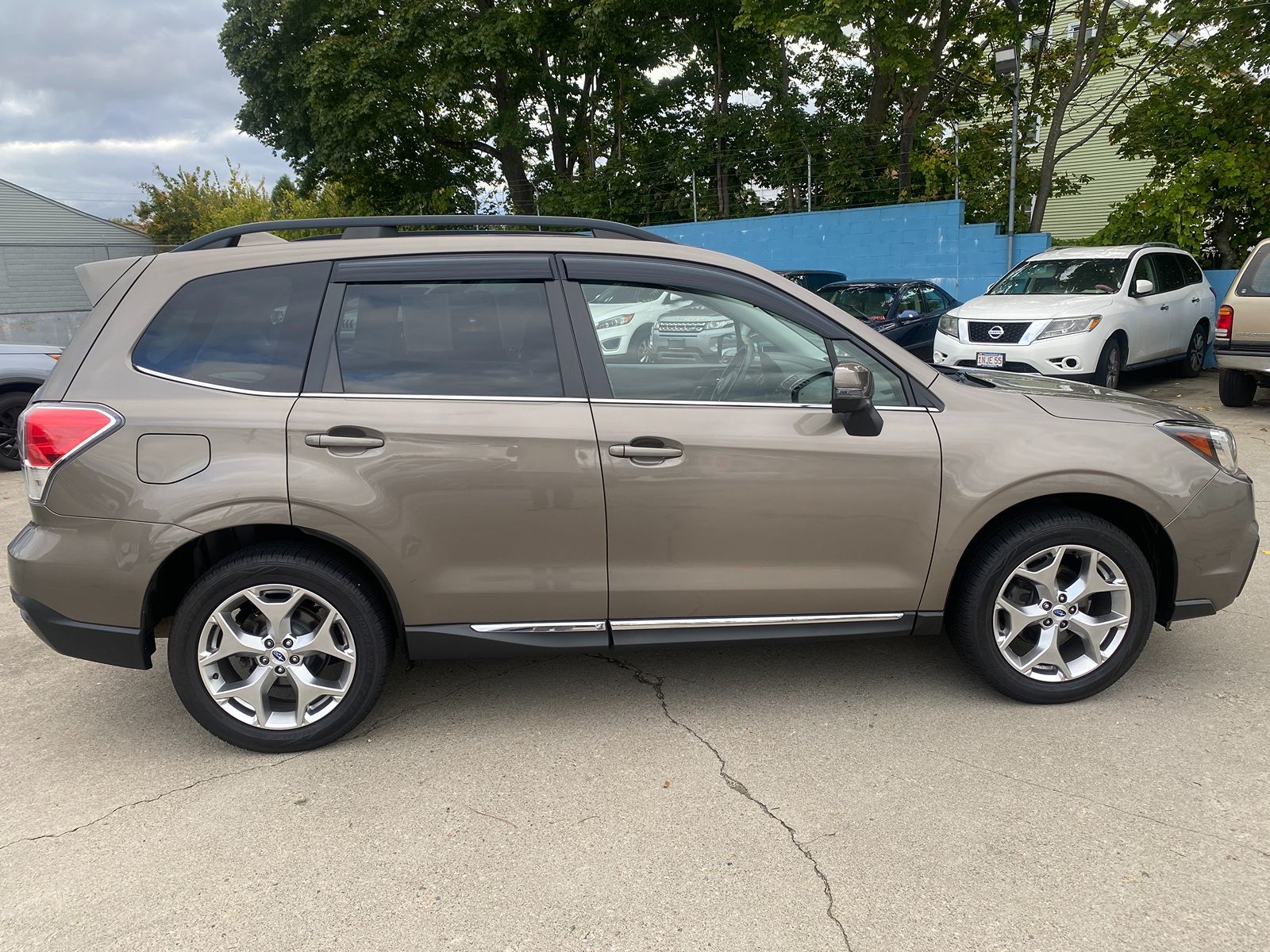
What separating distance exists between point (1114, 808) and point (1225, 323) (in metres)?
8.26

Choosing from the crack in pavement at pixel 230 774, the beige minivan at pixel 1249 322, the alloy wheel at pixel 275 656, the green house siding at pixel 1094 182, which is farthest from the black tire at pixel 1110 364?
the green house siding at pixel 1094 182

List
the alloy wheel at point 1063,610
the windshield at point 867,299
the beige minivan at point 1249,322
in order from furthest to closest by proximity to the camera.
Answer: the windshield at point 867,299
the beige minivan at point 1249,322
the alloy wheel at point 1063,610

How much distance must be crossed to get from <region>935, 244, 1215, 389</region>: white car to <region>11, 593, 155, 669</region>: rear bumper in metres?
8.59

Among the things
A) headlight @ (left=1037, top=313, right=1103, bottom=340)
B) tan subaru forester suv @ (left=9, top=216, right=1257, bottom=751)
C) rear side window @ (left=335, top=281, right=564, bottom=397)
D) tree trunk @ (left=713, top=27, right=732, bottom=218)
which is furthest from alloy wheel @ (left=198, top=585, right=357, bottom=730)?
tree trunk @ (left=713, top=27, right=732, bottom=218)

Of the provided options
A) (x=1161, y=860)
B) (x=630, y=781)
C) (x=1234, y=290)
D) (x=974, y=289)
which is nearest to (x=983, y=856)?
(x=1161, y=860)

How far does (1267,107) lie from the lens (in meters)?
12.8

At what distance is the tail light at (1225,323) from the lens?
360 inches

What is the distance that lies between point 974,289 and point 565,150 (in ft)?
41.1

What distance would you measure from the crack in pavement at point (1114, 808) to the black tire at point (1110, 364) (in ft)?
26.4

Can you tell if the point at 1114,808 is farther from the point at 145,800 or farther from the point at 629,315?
the point at 145,800

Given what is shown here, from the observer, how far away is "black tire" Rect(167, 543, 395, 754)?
3104mm

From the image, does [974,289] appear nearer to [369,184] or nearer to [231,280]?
[231,280]

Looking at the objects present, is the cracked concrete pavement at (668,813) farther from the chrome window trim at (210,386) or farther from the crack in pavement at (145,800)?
the chrome window trim at (210,386)

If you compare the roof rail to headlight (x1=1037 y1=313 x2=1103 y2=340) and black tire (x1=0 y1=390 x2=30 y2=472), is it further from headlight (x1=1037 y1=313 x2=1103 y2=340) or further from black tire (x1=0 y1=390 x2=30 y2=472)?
headlight (x1=1037 y1=313 x2=1103 y2=340)
